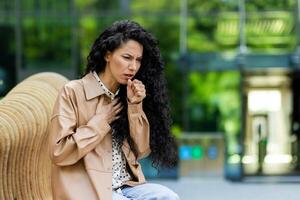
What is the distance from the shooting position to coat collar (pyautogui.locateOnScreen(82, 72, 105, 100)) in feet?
10.4

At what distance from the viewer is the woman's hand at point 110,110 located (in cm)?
314

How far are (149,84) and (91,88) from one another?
277 mm

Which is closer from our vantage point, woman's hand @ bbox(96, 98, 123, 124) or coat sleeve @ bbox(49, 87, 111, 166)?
coat sleeve @ bbox(49, 87, 111, 166)

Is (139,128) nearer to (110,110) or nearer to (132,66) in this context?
(110,110)

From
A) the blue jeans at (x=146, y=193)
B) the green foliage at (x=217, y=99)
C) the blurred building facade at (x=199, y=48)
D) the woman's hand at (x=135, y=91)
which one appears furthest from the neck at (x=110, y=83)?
the green foliage at (x=217, y=99)

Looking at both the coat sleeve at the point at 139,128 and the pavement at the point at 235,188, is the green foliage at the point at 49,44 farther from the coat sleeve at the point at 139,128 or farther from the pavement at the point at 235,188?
the coat sleeve at the point at 139,128

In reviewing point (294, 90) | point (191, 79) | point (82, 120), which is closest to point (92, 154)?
point (82, 120)

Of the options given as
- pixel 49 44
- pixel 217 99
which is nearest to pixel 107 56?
pixel 49 44

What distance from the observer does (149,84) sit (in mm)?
3287

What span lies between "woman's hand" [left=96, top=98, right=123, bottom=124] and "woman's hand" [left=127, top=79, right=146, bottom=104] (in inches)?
4.1

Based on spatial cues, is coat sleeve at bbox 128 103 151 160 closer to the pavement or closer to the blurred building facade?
the pavement

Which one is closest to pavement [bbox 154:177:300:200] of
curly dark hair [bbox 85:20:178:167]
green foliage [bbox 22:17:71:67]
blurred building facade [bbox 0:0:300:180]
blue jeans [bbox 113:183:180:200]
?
blurred building facade [bbox 0:0:300:180]

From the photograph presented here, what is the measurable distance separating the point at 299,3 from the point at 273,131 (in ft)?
10.3

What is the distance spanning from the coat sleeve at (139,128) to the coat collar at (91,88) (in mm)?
163
